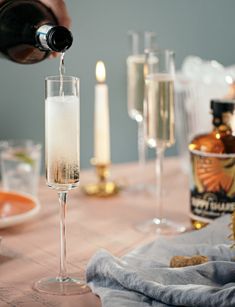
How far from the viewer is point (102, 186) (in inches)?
80.7

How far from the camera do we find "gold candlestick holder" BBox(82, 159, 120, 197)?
2.03 m

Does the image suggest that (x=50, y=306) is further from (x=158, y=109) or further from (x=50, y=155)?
(x=158, y=109)

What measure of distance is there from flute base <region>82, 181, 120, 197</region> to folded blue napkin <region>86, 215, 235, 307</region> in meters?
0.53

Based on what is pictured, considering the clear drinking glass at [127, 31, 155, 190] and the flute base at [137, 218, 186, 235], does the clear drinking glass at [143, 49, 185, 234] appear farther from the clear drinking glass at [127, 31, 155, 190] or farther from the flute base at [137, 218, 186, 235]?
the clear drinking glass at [127, 31, 155, 190]

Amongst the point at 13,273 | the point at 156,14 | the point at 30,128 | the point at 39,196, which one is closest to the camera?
the point at 13,273

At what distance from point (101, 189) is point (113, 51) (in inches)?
35.5

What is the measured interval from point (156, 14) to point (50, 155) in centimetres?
172

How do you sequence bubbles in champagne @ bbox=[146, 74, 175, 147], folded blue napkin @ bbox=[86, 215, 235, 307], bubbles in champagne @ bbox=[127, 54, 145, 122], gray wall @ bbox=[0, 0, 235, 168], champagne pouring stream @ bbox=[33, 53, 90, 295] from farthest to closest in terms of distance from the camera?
gray wall @ bbox=[0, 0, 235, 168] → bubbles in champagne @ bbox=[127, 54, 145, 122] → bubbles in champagne @ bbox=[146, 74, 175, 147] → champagne pouring stream @ bbox=[33, 53, 90, 295] → folded blue napkin @ bbox=[86, 215, 235, 307]

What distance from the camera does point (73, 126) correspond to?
130cm

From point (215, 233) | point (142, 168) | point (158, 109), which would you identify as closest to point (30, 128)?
point (142, 168)

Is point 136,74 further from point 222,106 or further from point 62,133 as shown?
point 62,133

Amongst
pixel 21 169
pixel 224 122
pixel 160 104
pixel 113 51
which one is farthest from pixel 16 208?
pixel 113 51

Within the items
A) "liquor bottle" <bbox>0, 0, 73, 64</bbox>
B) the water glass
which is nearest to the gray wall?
the water glass

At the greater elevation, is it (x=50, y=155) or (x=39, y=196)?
(x=50, y=155)
